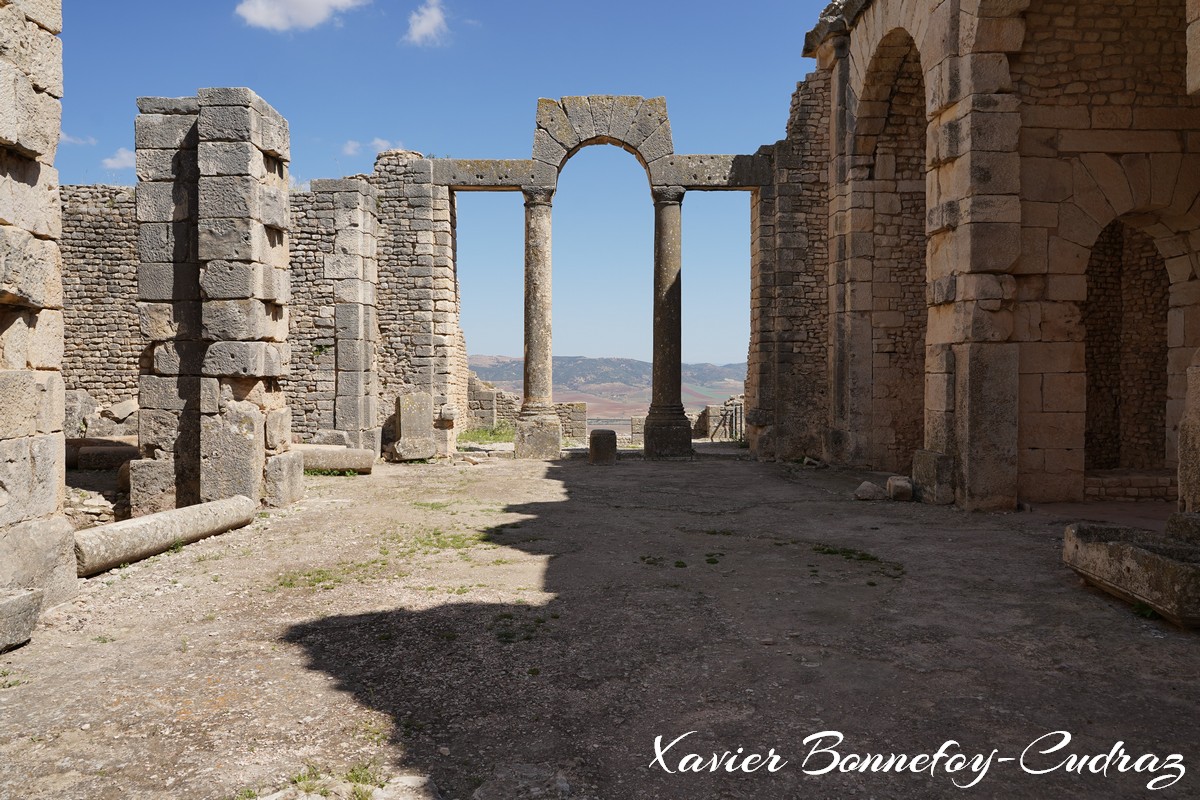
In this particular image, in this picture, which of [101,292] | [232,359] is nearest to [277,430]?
[232,359]

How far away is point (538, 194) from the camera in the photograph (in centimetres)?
1508

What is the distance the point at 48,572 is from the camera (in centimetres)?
495

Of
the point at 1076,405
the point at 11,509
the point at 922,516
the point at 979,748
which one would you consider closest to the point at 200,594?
the point at 11,509

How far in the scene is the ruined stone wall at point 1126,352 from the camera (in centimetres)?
1212

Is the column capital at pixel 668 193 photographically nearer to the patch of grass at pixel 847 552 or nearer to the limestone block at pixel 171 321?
the limestone block at pixel 171 321

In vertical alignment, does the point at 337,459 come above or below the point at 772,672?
above

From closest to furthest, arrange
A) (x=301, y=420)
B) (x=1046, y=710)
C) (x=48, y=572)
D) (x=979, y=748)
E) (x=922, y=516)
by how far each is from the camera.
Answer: (x=979, y=748) → (x=1046, y=710) → (x=48, y=572) → (x=922, y=516) → (x=301, y=420)

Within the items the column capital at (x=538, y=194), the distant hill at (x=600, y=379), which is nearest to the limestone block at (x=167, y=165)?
the column capital at (x=538, y=194)

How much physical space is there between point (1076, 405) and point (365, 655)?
774cm

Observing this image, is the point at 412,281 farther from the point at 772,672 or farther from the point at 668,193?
the point at 772,672

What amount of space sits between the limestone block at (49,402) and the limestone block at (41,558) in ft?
1.90

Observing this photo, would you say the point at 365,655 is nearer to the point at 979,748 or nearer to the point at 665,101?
the point at 979,748

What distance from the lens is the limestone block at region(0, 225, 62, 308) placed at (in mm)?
4535

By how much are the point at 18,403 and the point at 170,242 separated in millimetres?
4372
